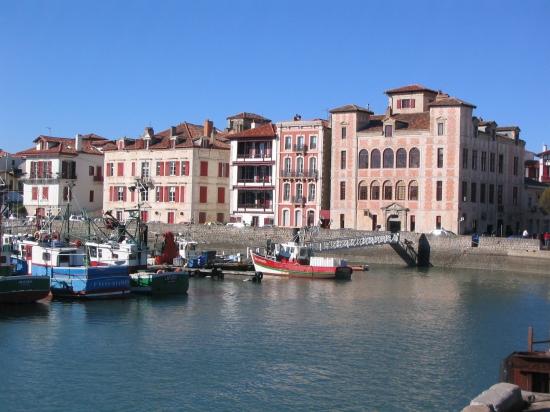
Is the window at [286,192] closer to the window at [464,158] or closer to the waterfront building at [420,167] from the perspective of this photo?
the waterfront building at [420,167]

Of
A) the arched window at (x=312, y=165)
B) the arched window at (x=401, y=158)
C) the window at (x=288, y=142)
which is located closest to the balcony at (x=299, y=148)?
the window at (x=288, y=142)

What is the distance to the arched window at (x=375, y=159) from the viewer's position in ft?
276

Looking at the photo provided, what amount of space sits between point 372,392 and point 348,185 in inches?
2296

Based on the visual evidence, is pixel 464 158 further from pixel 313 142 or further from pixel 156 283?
pixel 156 283

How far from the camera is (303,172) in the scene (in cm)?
8794

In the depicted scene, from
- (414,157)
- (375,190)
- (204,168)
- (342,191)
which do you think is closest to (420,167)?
(414,157)

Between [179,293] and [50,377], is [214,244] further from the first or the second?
[50,377]

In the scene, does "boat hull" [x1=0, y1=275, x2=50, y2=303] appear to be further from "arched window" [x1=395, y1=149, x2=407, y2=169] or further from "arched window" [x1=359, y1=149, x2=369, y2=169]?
"arched window" [x1=359, y1=149, x2=369, y2=169]

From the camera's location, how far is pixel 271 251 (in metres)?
69.4

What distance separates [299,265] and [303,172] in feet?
81.7

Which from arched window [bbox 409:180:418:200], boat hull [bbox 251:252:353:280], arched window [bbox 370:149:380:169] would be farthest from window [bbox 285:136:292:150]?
boat hull [bbox 251:252:353:280]

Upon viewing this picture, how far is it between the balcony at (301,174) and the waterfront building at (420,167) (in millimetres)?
1966

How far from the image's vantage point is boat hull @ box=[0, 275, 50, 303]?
141 ft

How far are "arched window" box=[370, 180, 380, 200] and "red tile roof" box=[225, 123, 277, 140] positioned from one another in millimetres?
11498
